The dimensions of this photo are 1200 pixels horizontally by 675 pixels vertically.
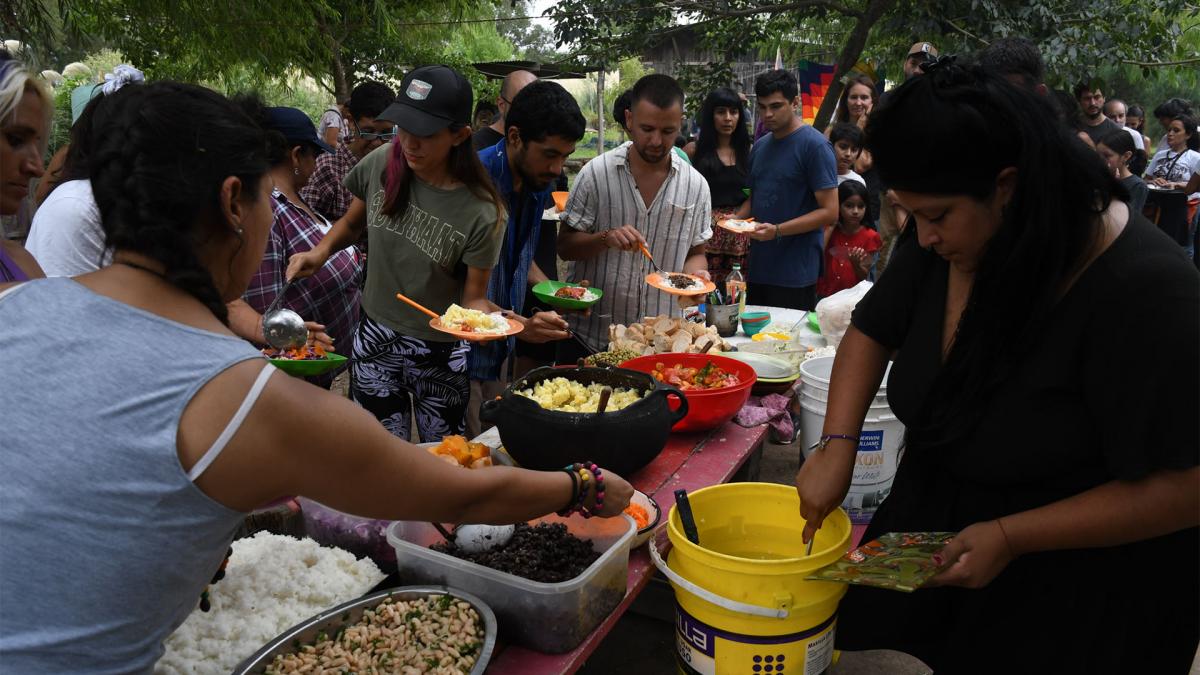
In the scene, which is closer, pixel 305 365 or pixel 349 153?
pixel 305 365

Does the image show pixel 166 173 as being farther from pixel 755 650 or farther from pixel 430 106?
pixel 430 106

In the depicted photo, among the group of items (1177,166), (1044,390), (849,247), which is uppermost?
(1044,390)

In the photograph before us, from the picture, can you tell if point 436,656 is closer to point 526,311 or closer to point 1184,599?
point 1184,599

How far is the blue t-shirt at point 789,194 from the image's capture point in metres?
4.69

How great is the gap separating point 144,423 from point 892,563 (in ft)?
4.49

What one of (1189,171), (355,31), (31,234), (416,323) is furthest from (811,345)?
(355,31)

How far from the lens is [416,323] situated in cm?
309

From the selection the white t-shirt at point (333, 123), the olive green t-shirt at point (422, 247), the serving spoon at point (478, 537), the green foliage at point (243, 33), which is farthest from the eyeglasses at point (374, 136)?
the serving spoon at point (478, 537)

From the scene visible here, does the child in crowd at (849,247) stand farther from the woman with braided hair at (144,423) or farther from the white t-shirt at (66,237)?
the woman with braided hair at (144,423)

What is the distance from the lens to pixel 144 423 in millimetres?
1067

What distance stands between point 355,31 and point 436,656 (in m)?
10.6

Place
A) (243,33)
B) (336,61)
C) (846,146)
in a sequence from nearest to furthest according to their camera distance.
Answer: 1. (846,146)
2. (243,33)
3. (336,61)

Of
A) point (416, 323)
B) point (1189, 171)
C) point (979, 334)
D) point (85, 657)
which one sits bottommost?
point (1189, 171)

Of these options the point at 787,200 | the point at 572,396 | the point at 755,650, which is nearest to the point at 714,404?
the point at 572,396
